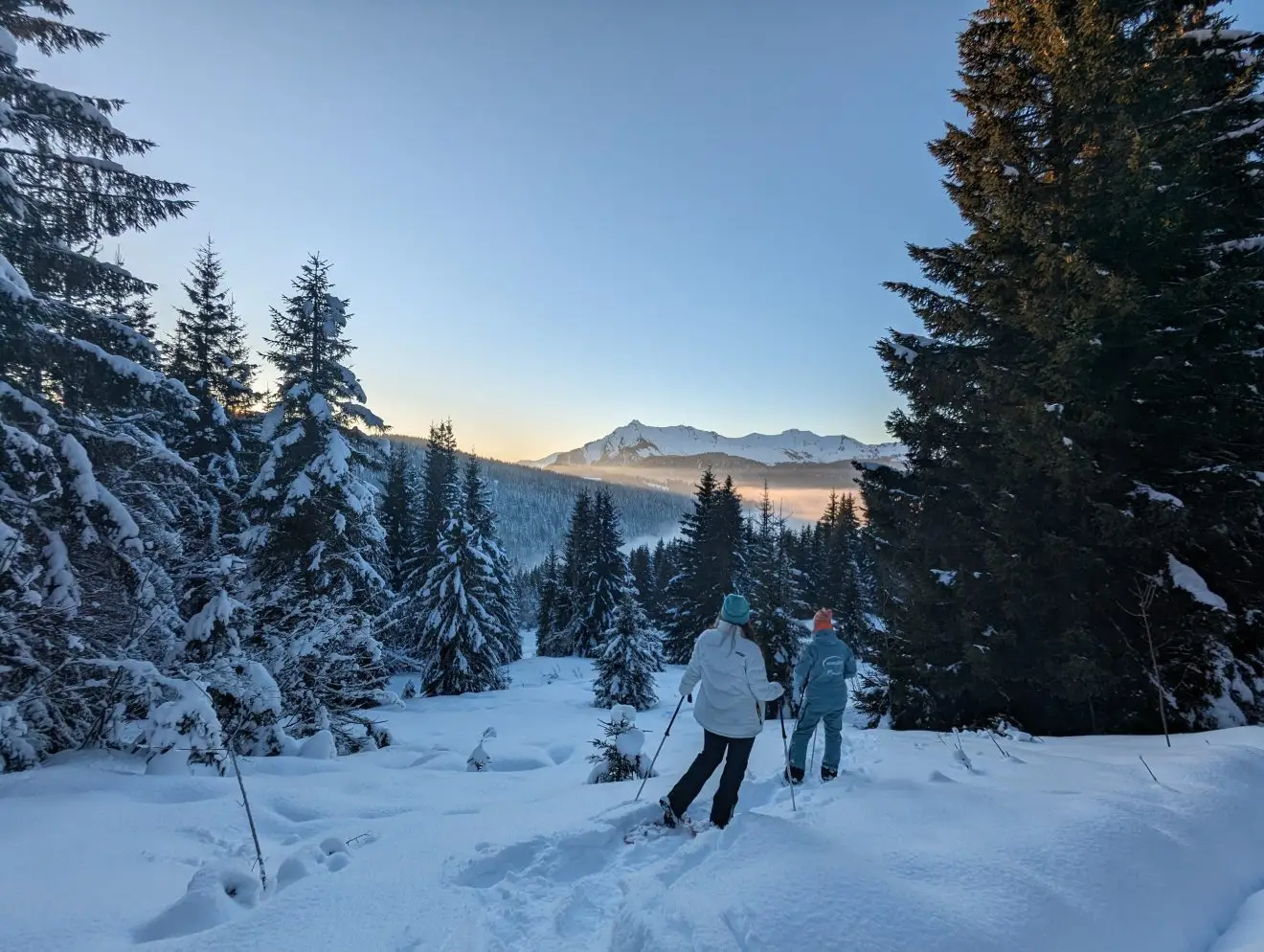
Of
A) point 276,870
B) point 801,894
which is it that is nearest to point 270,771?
point 276,870

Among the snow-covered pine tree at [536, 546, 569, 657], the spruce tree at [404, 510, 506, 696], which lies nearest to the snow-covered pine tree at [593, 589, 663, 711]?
the spruce tree at [404, 510, 506, 696]

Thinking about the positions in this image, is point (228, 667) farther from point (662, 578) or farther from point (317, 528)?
point (662, 578)

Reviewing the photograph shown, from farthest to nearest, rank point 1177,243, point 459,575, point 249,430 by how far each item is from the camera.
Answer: point 459,575 < point 249,430 < point 1177,243

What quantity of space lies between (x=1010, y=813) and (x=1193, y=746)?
10.9ft

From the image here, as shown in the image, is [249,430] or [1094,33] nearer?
[1094,33]

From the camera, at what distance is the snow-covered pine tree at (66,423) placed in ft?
21.4

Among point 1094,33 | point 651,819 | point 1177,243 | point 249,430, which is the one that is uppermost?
point 1094,33

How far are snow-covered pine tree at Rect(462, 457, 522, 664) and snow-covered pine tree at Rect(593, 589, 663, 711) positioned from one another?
283 inches

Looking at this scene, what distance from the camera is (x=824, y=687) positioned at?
255 inches

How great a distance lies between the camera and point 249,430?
16.6m

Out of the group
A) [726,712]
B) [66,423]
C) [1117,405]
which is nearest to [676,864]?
[726,712]

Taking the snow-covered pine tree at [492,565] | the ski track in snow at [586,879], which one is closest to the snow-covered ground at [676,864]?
the ski track in snow at [586,879]

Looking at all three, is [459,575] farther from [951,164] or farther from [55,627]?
[951,164]

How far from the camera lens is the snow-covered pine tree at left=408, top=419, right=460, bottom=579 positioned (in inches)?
A: 1142
